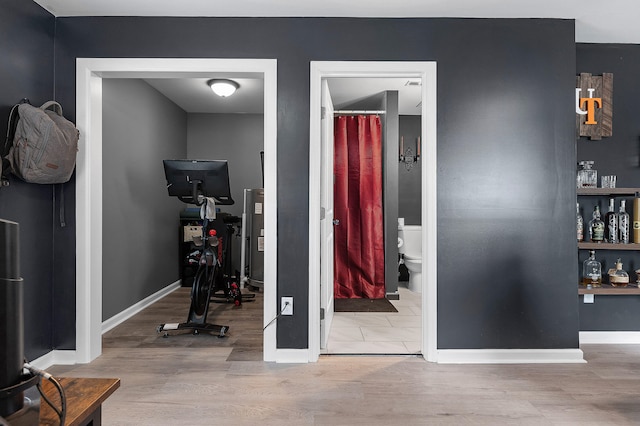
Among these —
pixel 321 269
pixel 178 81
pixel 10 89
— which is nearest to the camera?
pixel 10 89

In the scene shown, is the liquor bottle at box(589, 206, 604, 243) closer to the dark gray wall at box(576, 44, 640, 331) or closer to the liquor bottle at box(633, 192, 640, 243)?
the dark gray wall at box(576, 44, 640, 331)

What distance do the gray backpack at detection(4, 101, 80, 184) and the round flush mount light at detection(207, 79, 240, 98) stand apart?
2.02 m

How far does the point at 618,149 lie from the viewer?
320 cm

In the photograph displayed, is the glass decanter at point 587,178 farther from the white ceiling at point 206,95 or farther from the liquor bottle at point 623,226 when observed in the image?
the white ceiling at point 206,95

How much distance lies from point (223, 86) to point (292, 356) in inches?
114

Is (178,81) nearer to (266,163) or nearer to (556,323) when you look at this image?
(266,163)

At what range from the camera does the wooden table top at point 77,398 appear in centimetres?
77

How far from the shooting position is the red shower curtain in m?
4.65

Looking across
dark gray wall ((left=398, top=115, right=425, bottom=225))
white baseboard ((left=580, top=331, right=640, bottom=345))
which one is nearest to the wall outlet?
white baseboard ((left=580, top=331, right=640, bottom=345))

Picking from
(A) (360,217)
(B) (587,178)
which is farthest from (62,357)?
(B) (587,178)

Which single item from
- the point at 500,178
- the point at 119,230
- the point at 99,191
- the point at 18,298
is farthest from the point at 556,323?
the point at 119,230

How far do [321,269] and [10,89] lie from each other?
225cm

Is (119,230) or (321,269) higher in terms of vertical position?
(119,230)

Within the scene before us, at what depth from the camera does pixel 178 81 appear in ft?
13.9
